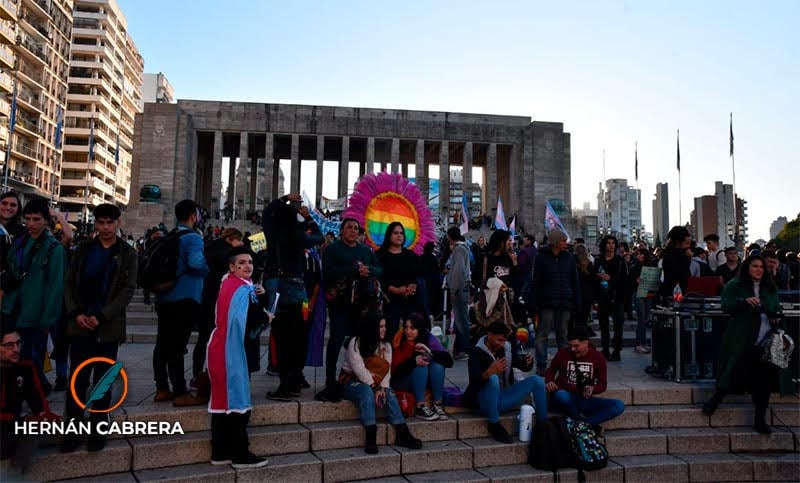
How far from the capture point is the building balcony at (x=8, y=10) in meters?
38.2

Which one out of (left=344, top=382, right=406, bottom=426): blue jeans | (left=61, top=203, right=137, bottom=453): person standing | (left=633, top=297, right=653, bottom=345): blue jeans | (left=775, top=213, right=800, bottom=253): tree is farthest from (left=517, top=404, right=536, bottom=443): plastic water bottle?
(left=775, top=213, right=800, bottom=253): tree

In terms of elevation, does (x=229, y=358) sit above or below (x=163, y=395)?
above

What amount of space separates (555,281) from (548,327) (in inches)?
23.0

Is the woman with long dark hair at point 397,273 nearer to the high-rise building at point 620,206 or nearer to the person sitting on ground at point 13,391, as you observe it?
the person sitting on ground at point 13,391


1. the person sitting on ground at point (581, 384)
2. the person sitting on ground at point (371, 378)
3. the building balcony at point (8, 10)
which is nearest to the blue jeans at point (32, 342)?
the person sitting on ground at point (371, 378)

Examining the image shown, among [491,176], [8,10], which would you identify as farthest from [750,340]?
[8,10]

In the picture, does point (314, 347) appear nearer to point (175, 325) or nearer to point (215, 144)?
point (175, 325)

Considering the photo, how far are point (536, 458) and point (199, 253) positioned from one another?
132 inches

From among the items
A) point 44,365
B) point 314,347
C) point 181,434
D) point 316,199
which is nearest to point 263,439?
point 181,434

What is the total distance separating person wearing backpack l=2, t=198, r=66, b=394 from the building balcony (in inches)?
1791

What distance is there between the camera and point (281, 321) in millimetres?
4738

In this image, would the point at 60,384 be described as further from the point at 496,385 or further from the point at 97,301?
the point at 496,385

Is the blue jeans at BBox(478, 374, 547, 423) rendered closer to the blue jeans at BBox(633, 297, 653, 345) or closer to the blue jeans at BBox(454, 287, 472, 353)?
the blue jeans at BBox(454, 287, 472, 353)

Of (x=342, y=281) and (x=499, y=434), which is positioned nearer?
(x=499, y=434)
